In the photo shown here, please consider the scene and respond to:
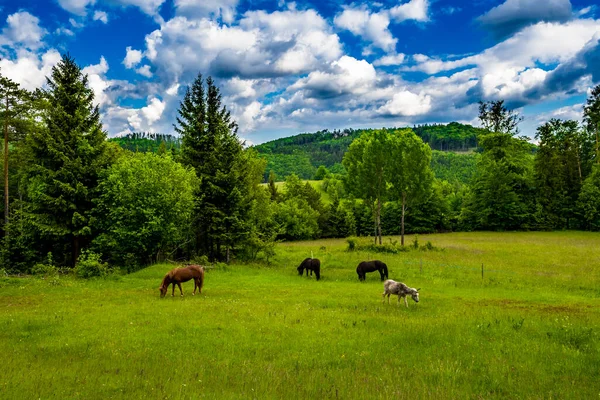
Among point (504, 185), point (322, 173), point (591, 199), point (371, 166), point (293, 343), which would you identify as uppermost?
point (322, 173)

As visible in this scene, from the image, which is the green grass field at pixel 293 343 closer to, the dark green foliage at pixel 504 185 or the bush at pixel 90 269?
the bush at pixel 90 269

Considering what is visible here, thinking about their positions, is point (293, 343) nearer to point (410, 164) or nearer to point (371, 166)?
point (371, 166)

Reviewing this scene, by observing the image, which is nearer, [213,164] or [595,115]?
[213,164]

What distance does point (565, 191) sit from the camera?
71750mm

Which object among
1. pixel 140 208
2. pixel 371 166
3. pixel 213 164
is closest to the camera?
pixel 140 208

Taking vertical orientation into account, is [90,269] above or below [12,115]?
below

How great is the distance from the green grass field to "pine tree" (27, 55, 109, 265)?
26.9ft

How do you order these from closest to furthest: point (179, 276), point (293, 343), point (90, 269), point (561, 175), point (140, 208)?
point (293, 343) < point (179, 276) < point (90, 269) < point (140, 208) < point (561, 175)

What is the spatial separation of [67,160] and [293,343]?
29.1 metres

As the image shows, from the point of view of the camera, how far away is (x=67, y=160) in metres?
31.2

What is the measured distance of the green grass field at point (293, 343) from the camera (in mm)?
8305

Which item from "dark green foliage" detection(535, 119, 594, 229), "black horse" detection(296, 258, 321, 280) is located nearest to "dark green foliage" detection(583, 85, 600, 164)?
"dark green foliage" detection(535, 119, 594, 229)

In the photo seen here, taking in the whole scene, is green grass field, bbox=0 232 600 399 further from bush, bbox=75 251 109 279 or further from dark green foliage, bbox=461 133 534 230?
dark green foliage, bbox=461 133 534 230

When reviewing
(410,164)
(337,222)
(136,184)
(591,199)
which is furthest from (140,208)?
(591,199)
